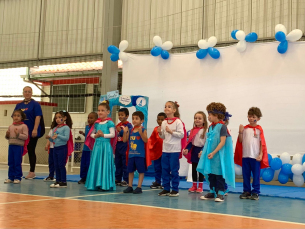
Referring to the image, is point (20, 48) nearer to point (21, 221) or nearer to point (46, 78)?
point (46, 78)

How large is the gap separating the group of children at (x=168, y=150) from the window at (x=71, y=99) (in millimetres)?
6890

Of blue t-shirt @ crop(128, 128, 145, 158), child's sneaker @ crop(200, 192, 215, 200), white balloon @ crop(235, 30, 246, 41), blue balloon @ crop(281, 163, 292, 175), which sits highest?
white balloon @ crop(235, 30, 246, 41)

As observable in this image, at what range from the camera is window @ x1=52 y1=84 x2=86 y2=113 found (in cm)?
1302

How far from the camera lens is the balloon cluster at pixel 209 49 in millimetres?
7539

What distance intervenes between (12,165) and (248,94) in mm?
4212

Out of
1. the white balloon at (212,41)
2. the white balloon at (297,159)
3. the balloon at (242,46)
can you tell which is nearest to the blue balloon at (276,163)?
the white balloon at (297,159)

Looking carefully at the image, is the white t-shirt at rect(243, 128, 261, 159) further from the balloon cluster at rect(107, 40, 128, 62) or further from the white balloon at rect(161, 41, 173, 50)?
the balloon cluster at rect(107, 40, 128, 62)

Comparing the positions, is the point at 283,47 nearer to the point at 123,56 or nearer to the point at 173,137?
the point at 173,137

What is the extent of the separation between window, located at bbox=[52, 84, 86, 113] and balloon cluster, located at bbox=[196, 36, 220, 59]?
6004 millimetres

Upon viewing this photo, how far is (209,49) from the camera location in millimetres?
7613

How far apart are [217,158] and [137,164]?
1.07 meters

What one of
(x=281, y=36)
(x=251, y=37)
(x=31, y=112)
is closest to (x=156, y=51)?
(x=251, y=37)

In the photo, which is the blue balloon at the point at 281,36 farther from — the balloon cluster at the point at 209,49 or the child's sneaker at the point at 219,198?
the child's sneaker at the point at 219,198

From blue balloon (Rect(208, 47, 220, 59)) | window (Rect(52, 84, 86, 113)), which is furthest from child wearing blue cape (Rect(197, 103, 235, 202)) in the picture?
window (Rect(52, 84, 86, 113))
